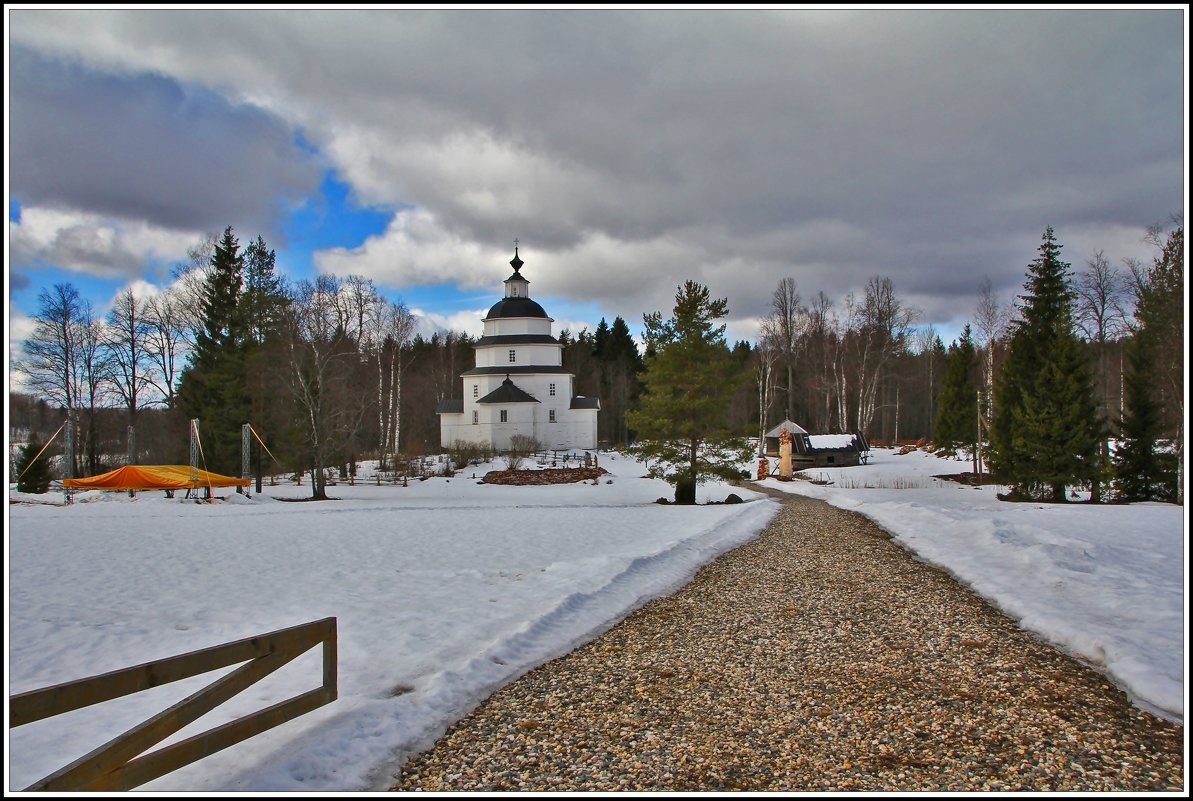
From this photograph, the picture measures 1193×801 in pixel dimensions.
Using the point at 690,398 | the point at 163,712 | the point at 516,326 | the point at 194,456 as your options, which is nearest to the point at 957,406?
the point at 690,398

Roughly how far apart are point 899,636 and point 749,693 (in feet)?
7.42

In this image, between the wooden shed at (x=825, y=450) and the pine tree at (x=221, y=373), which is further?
the wooden shed at (x=825, y=450)

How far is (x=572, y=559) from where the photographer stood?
440 inches

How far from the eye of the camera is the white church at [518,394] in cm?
5095

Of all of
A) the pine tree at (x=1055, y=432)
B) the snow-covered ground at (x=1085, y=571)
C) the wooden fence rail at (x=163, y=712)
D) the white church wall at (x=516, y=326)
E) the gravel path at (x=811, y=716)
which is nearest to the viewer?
the wooden fence rail at (x=163, y=712)

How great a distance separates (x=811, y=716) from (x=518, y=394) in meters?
47.1

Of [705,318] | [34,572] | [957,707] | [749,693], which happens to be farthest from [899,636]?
[705,318]

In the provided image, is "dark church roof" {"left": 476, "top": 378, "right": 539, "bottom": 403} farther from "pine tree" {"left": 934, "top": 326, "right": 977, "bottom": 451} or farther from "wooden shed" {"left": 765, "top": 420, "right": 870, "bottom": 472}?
"pine tree" {"left": 934, "top": 326, "right": 977, "bottom": 451}

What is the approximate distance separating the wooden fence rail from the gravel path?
3.30 ft

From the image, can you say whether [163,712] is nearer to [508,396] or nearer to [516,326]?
[508,396]

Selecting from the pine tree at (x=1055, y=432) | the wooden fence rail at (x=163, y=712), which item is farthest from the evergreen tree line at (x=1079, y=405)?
the wooden fence rail at (x=163, y=712)

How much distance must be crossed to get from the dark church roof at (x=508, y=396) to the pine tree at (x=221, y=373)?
2052 cm

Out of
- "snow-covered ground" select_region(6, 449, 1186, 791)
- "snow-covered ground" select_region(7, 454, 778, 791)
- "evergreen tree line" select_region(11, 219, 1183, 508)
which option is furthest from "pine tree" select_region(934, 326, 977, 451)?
"snow-covered ground" select_region(7, 454, 778, 791)

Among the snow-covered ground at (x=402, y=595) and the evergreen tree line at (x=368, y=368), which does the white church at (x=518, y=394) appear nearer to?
the evergreen tree line at (x=368, y=368)
